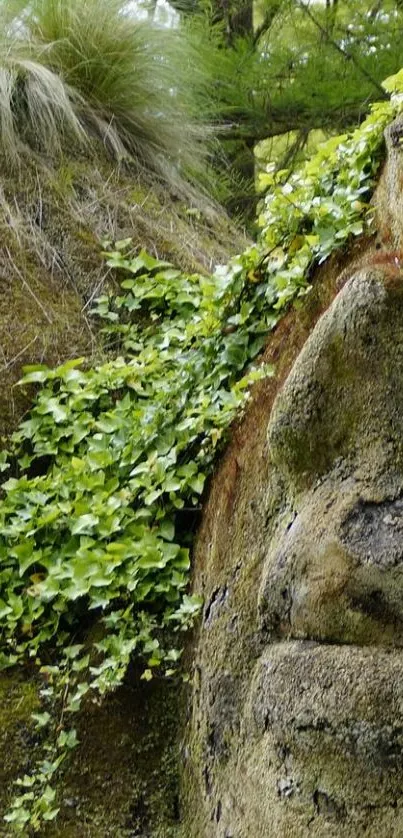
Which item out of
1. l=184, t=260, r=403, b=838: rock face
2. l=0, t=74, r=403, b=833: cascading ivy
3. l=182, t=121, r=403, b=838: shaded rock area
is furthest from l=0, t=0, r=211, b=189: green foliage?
l=184, t=260, r=403, b=838: rock face

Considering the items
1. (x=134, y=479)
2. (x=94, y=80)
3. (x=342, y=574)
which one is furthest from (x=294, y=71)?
(x=342, y=574)

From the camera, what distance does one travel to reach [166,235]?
3477 millimetres

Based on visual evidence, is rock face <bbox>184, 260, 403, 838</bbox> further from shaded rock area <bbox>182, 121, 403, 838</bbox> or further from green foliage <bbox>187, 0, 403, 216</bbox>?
green foliage <bbox>187, 0, 403, 216</bbox>

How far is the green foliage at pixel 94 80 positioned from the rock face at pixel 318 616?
2.09 metres

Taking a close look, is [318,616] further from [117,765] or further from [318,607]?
[117,765]

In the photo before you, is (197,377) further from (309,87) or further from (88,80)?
(309,87)

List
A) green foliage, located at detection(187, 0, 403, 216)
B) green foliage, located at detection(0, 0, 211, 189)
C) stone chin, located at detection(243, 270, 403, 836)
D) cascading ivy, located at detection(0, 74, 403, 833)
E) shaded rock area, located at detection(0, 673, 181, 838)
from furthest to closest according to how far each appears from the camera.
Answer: green foliage, located at detection(187, 0, 403, 216) < green foliage, located at detection(0, 0, 211, 189) < cascading ivy, located at detection(0, 74, 403, 833) < shaded rock area, located at detection(0, 673, 181, 838) < stone chin, located at detection(243, 270, 403, 836)

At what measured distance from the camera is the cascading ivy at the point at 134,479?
2133 millimetres

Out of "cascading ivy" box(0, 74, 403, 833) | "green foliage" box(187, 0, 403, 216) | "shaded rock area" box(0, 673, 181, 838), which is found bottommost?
"shaded rock area" box(0, 673, 181, 838)

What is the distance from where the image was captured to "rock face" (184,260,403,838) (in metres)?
1.54

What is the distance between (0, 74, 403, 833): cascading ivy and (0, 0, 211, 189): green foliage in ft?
4.22

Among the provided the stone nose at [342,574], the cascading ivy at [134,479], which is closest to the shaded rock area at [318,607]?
the stone nose at [342,574]

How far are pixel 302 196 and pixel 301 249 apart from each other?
22 centimetres

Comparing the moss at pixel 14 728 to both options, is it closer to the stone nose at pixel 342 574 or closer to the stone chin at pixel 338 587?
the stone chin at pixel 338 587
